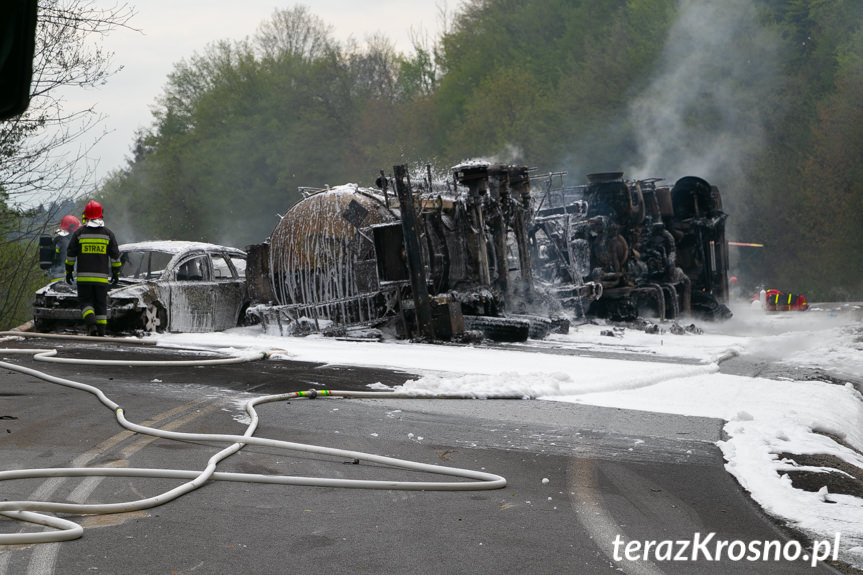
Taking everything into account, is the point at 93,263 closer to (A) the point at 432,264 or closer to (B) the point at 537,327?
(A) the point at 432,264

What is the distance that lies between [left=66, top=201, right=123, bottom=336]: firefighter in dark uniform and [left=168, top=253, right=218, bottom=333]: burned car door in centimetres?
170

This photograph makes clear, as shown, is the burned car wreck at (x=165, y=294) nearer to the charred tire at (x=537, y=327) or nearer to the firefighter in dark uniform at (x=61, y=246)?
the firefighter in dark uniform at (x=61, y=246)

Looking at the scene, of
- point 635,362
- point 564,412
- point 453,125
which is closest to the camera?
point 564,412

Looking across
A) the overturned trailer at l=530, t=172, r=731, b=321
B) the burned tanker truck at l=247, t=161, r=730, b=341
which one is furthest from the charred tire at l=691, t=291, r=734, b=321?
the burned tanker truck at l=247, t=161, r=730, b=341

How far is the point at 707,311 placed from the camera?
23734 millimetres

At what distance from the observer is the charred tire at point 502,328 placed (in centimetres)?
1636

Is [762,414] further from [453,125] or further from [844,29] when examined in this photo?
[453,125]

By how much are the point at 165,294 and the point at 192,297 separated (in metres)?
0.72

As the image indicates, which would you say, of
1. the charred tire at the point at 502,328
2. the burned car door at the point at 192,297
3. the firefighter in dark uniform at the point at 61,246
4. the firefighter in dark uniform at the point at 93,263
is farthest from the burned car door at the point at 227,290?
the charred tire at the point at 502,328

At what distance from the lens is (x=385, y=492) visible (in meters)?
5.94

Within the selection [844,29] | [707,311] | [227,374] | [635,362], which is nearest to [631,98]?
[844,29]

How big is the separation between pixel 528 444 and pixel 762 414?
272 centimetres
